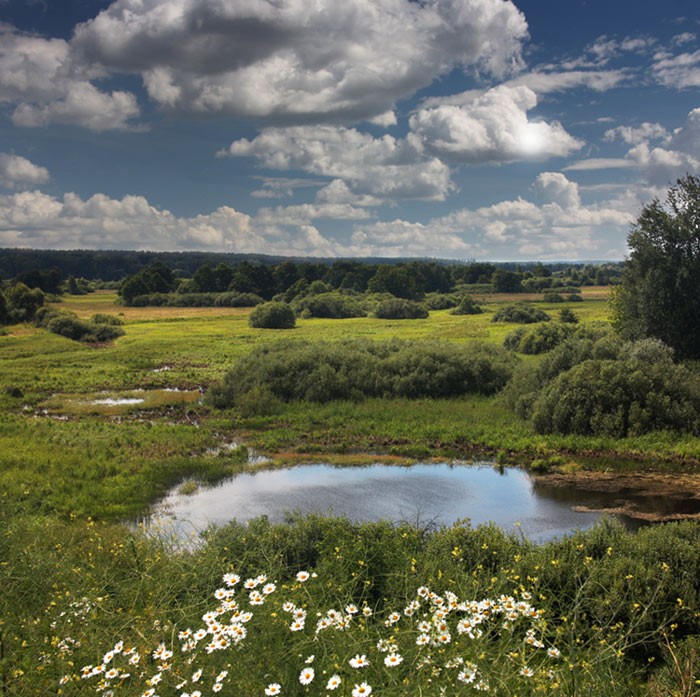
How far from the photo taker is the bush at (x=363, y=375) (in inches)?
1002

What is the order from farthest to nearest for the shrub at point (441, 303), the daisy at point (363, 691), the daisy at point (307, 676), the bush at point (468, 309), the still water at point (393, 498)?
the shrub at point (441, 303), the bush at point (468, 309), the still water at point (393, 498), the daisy at point (307, 676), the daisy at point (363, 691)

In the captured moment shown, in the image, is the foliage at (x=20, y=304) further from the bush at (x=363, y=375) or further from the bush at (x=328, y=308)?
the bush at (x=363, y=375)

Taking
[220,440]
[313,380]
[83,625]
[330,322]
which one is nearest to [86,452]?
[220,440]

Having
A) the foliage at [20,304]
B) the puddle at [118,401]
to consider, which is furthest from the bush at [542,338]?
the foliage at [20,304]

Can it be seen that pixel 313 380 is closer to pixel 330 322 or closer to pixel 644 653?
pixel 644 653

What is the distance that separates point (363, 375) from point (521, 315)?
116ft

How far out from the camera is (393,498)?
14.6 metres

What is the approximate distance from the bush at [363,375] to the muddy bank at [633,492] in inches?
384

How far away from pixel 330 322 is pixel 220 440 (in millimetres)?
46373

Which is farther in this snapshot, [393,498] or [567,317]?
[567,317]

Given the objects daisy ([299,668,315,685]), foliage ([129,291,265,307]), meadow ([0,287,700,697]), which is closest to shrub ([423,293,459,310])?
foliage ([129,291,265,307])

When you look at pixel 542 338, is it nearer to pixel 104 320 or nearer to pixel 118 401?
pixel 118 401

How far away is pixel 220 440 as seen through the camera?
20.3 meters

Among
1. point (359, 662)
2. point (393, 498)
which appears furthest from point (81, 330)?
point (359, 662)
